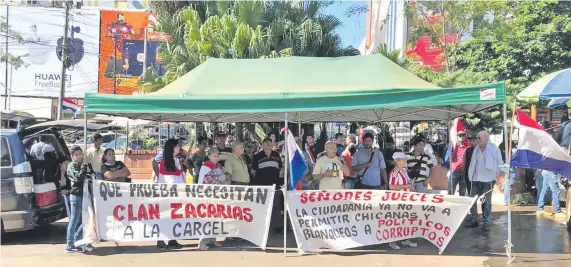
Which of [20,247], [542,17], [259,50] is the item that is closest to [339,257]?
[20,247]

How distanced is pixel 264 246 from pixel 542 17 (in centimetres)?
1733

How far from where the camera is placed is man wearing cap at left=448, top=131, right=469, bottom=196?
9836mm

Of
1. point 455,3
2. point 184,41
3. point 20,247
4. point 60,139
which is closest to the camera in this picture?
point 20,247

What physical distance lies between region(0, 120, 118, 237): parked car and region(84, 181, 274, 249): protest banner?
3.74 feet

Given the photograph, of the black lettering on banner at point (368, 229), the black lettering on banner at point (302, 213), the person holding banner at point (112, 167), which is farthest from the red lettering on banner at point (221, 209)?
the black lettering on banner at point (368, 229)

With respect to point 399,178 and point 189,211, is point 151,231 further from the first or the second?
point 399,178

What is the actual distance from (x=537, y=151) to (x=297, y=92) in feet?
11.2

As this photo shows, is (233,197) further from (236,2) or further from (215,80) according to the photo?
(236,2)

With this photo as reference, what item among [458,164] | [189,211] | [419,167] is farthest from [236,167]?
[458,164]

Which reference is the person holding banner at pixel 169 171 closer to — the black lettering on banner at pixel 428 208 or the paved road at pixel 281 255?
the paved road at pixel 281 255

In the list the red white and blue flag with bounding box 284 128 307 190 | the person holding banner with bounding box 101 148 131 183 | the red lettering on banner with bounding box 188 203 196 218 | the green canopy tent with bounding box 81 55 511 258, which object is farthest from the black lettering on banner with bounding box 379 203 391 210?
the person holding banner with bounding box 101 148 131 183

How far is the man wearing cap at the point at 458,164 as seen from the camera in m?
9.84

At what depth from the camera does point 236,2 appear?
16891 mm

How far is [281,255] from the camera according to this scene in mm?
7207
